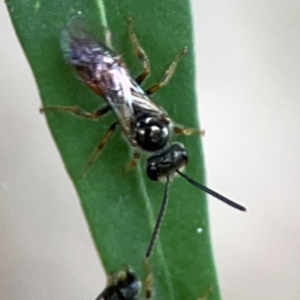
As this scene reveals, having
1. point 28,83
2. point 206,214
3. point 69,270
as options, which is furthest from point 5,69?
point 206,214

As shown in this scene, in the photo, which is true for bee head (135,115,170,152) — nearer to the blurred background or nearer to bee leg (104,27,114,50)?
bee leg (104,27,114,50)

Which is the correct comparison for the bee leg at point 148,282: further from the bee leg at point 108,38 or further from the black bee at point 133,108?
the bee leg at point 108,38

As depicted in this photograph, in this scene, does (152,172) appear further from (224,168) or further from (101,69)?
(224,168)

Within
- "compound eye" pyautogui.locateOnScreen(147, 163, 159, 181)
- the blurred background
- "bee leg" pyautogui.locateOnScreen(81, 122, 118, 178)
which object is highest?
"bee leg" pyautogui.locateOnScreen(81, 122, 118, 178)

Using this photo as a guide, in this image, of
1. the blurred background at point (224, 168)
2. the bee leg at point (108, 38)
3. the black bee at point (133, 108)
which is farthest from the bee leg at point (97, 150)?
the blurred background at point (224, 168)

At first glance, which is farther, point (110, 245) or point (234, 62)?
point (234, 62)

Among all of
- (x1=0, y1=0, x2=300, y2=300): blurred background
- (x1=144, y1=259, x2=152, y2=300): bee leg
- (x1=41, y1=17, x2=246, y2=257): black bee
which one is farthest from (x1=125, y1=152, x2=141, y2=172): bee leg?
(x1=0, y1=0, x2=300, y2=300): blurred background

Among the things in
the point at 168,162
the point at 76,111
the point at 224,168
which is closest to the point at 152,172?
the point at 168,162

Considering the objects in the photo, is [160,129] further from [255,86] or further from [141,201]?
[255,86]
